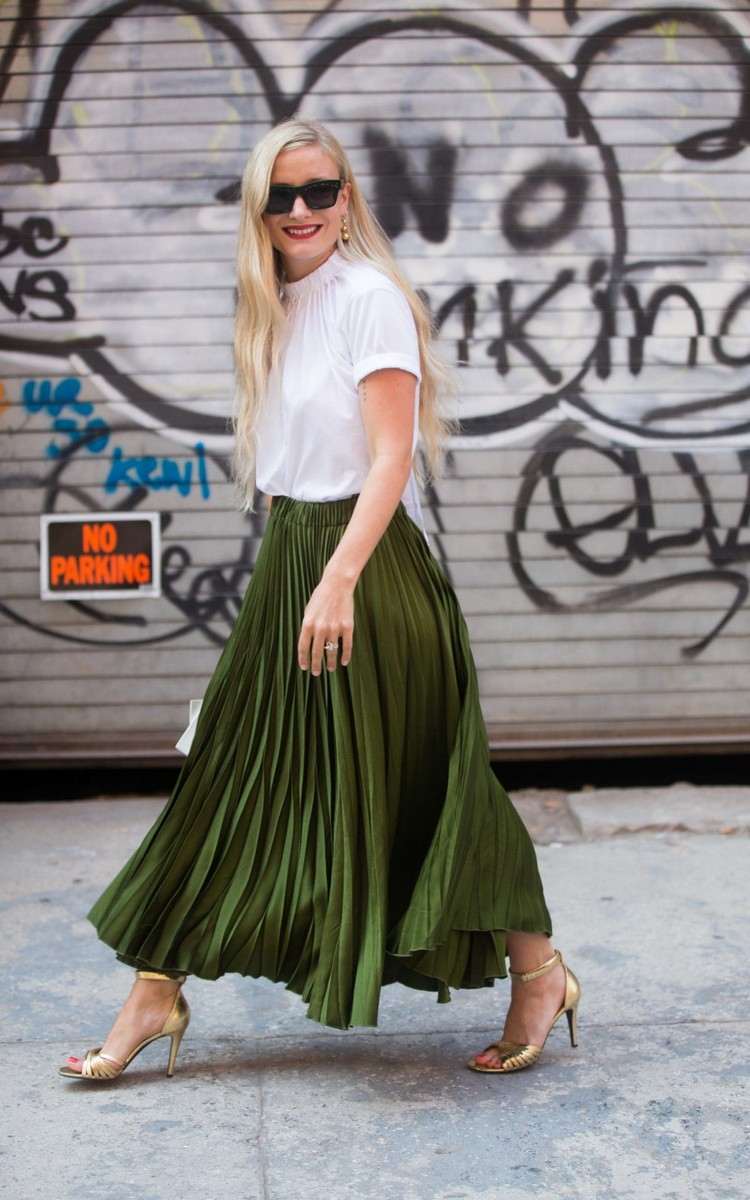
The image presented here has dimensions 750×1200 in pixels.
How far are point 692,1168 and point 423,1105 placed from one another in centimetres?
51

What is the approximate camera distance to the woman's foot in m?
2.95

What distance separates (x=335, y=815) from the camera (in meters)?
2.87

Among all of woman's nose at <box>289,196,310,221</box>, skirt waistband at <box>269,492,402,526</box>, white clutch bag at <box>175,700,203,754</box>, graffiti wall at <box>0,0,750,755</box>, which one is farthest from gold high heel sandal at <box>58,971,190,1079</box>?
graffiti wall at <box>0,0,750,755</box>

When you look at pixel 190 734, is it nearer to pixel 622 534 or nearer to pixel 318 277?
pixel 318 277

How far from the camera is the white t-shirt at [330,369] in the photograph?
9.14 feet

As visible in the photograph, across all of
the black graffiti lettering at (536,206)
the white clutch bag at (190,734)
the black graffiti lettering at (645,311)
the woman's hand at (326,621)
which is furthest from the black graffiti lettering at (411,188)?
the woman's hand at (326,621)

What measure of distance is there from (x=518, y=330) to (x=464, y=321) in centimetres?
18

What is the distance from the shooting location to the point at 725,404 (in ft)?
17.1

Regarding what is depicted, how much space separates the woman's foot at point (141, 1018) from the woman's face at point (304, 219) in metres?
1.38

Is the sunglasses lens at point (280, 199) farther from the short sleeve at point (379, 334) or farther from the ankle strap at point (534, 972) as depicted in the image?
the ankle strap at point (534, 972)

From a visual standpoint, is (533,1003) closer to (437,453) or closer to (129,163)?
(437,453)

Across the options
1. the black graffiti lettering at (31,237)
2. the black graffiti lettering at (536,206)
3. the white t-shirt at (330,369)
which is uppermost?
the black graffiti lettering at (536,206)

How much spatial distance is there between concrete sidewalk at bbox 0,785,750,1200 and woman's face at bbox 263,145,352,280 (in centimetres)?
157

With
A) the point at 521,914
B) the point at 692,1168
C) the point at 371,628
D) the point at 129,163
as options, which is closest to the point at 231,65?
the point at 129,163
